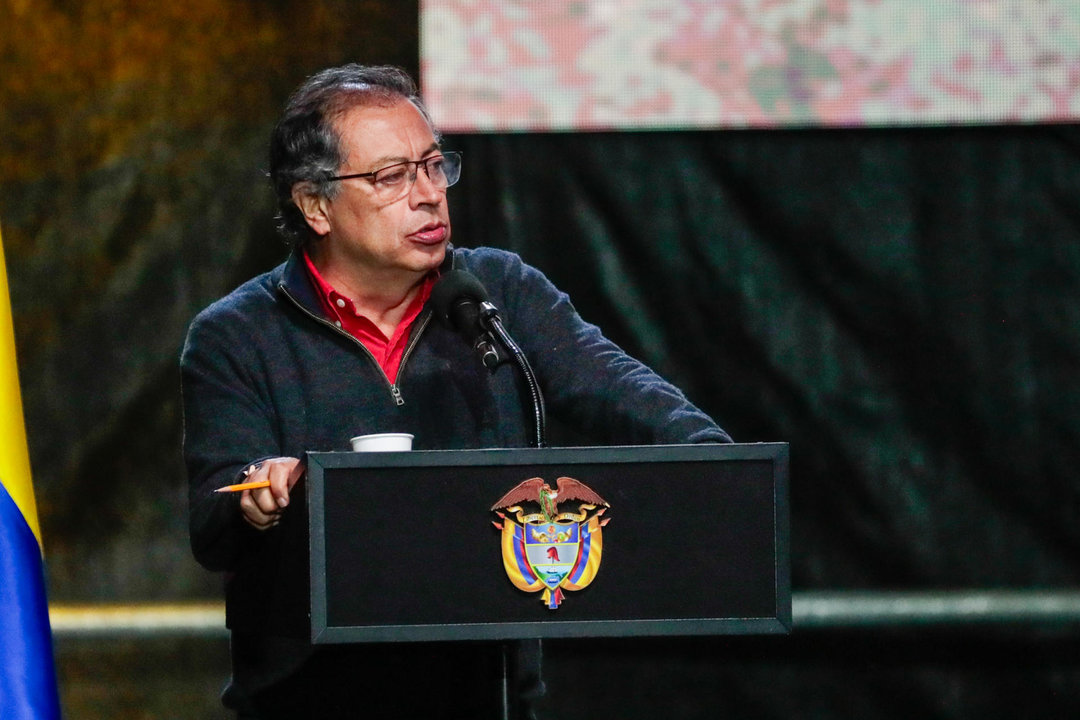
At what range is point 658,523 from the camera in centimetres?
161

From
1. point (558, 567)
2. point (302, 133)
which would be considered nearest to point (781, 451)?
point (558, 567)

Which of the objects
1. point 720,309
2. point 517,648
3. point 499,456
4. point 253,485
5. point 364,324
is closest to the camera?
point 499,456

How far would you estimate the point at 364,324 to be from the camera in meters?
2.31

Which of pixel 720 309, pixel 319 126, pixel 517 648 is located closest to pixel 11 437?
pixel 319 126

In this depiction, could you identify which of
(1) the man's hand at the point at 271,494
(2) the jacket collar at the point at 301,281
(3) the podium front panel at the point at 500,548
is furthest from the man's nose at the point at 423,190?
(3) the podium front panel at the point at 500,548

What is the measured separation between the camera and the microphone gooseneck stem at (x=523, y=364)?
1.77m

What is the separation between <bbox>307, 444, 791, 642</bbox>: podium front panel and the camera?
61.8 inches

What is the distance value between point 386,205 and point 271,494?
0.68 metres

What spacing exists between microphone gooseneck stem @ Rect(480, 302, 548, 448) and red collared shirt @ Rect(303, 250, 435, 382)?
43cm

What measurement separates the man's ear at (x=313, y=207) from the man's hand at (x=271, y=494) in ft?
2.11

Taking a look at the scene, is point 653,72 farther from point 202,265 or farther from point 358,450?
point 358,450

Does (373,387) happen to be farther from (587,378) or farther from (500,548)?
(500,548)

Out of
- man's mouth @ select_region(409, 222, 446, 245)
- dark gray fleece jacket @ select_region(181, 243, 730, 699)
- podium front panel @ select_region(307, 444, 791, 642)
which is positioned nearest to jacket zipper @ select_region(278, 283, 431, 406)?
dark gray fleece jacket @ select_region(181, 243, 730, 699)

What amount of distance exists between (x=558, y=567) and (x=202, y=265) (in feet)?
6.13
